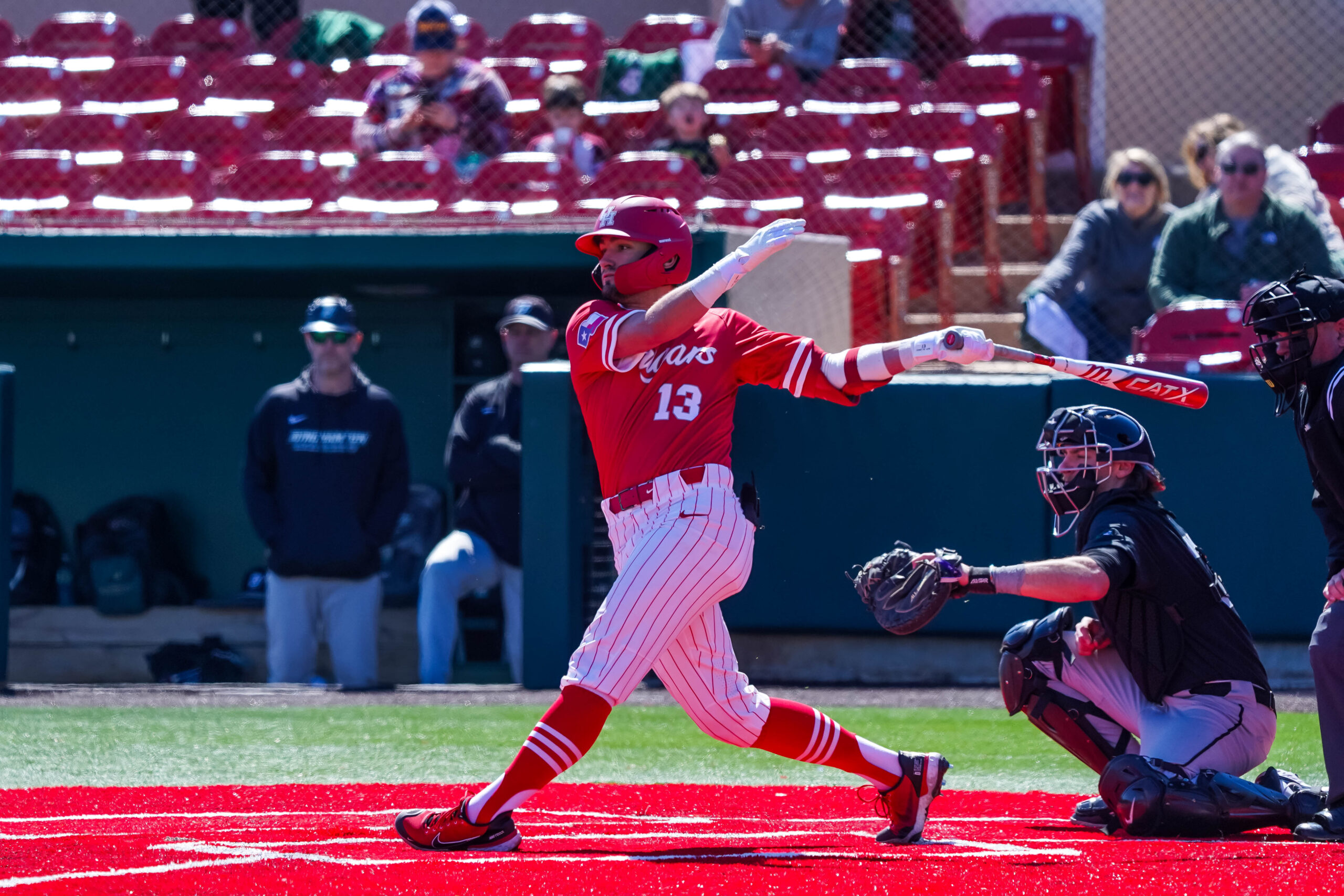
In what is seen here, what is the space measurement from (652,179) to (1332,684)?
18.0 feet

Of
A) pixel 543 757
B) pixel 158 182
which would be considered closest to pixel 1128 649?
pixel 543 757

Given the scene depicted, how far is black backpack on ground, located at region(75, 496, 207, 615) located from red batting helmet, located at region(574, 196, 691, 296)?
591cm

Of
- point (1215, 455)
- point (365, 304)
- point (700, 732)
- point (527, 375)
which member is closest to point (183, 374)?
point (365, 304)

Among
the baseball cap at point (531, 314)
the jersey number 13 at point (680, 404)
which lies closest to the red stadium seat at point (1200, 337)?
the baseball cap at point (531, 314)

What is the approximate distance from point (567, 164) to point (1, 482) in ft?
10.7

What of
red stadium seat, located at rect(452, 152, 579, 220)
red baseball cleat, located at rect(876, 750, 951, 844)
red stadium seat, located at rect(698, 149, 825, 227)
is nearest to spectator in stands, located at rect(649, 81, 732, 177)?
red stadium seat, located at rect(698, 149, 825, 227)

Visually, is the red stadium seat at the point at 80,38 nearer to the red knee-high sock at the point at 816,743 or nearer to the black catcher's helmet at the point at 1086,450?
the black catcher's helmet at the point at 1086,450

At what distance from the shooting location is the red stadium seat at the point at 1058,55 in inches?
423

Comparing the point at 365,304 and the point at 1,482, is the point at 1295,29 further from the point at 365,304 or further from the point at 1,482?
the point at 1,482

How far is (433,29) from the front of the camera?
9.31 metres

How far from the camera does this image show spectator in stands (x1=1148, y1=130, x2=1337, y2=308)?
283 inches

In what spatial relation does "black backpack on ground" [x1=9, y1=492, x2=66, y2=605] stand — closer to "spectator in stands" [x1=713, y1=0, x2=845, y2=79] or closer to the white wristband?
"spectator in stands" [x1=713, y1=0, x2=845, y2=79]

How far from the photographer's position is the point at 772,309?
7.82m

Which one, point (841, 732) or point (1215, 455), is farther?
point (1215, 455)
